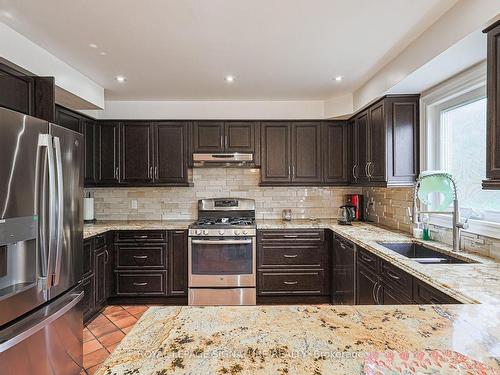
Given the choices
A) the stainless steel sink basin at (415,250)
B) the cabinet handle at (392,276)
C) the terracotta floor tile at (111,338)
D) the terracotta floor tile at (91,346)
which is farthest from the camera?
the terracotta floor tile at (111,338)

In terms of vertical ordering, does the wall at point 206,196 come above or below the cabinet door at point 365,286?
above

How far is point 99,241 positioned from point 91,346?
1.04 meters

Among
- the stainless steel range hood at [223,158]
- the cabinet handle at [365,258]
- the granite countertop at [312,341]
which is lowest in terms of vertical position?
the cabinet handle at [365,258]

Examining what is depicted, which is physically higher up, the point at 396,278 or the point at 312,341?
the point at 312,341

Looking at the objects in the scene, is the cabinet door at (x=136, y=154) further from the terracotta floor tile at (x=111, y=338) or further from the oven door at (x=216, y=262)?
the terracotta floor tile at (x=111, y=338)

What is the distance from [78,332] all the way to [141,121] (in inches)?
101

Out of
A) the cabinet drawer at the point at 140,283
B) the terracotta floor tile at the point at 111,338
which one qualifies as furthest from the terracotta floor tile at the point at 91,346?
the cabinet drawer at the point at 140,283

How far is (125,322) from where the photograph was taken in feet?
10.6

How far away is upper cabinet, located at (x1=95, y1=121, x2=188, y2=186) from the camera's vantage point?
3953 millimetres

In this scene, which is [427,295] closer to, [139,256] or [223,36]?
[223,36]

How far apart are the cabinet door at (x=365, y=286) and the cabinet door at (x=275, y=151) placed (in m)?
1.63

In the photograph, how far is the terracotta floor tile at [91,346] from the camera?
105 inches

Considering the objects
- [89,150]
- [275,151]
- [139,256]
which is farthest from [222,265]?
[89,150]

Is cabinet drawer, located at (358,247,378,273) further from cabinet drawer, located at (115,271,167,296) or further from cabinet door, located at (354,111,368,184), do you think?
cabinet drawer, located at (115,271,167,296)
